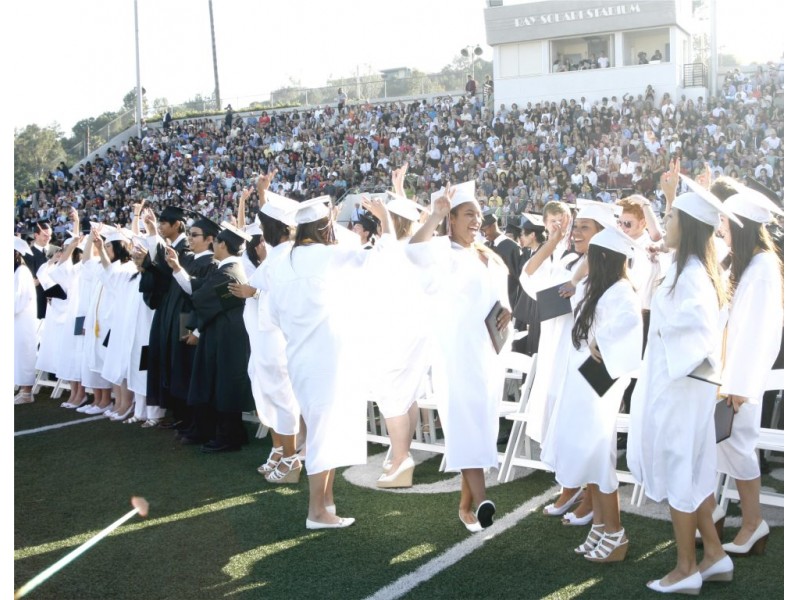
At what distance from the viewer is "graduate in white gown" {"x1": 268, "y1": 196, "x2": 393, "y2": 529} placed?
559cm

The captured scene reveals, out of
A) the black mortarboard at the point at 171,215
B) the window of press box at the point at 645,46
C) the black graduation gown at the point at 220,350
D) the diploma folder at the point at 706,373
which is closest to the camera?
the diploma folder at the point at 706,373

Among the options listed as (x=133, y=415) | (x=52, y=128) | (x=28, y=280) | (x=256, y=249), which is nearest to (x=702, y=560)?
(x=256, y=249)

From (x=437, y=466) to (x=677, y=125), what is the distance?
845 inches

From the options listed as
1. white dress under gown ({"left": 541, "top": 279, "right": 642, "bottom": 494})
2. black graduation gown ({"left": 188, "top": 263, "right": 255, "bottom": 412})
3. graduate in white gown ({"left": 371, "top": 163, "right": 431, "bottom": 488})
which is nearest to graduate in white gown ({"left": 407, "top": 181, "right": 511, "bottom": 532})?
white dress under gown ({"left": 541, "top": 279, "right": 642, "bottom": 494})

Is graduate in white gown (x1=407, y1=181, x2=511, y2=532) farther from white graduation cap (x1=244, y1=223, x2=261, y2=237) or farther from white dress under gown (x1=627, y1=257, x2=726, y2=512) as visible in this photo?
white graduation cap (x1=244, y1=223, x2=261, y2=237)

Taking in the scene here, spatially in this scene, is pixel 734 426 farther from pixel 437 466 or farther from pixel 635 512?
pixel 437 466

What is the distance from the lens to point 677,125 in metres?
26.0

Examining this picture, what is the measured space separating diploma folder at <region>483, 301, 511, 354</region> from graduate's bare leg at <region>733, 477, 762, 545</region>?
153cm

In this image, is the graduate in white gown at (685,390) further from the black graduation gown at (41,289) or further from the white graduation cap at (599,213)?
the black graduation gown at (41,289)

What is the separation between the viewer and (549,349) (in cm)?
582

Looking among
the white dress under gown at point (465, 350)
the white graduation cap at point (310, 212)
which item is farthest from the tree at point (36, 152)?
the white dress under gown at point (465, 350)

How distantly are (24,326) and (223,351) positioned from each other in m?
4.56

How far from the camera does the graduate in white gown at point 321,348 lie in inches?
220

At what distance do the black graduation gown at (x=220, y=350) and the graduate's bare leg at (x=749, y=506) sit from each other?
4.28 m
